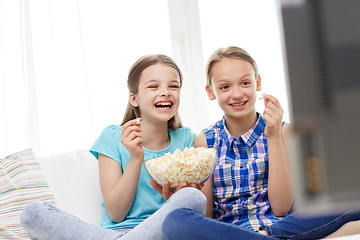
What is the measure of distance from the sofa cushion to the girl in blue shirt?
0.78ft

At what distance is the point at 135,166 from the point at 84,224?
0.31 metres

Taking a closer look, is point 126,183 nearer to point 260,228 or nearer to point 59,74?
point 260,228

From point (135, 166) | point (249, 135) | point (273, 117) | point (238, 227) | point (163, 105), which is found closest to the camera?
point (238, 227)

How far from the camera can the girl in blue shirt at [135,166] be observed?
1319 mm

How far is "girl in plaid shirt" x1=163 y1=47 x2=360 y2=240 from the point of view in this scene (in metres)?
1.52

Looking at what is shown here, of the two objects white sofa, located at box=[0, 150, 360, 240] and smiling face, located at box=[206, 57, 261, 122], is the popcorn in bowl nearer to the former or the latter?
smiling face, located at box=[206, 57, 261, 122]

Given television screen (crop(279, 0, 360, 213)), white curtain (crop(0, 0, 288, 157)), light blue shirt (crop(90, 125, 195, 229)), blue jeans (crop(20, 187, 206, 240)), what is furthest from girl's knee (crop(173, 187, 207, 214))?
white curtain (crop(0, 0, 288, 157))

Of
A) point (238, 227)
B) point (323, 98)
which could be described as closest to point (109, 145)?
point (238, 227)

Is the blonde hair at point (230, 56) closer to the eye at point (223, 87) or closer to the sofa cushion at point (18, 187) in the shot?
the eye at point (223, 87)

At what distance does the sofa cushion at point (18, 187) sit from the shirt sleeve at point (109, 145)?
9.7 inches

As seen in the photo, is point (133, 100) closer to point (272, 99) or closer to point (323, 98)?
point (272, 99)

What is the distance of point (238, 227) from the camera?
1.10 meters

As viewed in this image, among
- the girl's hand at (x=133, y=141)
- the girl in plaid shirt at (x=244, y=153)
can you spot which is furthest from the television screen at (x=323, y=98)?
Result: the girl's hand at (x=133, y=141)

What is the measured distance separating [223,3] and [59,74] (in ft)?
3.88
